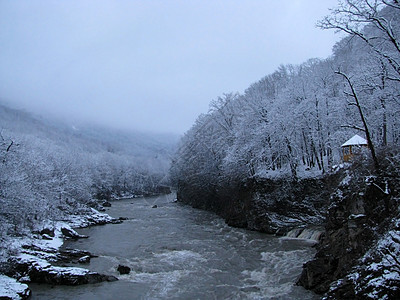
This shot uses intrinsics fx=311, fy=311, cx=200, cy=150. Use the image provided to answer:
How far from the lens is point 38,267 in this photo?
18125 mm

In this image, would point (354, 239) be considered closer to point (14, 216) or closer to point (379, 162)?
point (379, 162)

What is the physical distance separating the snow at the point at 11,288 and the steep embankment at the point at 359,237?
14161 millimetres

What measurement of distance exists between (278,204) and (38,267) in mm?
22513

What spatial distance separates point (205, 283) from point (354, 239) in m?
8.11

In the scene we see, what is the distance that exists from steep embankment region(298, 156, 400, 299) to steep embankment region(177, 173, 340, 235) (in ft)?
24.8

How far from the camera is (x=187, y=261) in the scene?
21.1m

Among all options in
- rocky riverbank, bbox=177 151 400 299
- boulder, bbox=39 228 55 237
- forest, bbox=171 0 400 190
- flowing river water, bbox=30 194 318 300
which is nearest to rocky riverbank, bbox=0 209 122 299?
flowing river water, bbox=30 194 318 300

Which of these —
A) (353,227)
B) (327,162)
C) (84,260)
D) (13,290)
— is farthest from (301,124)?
(13,290)

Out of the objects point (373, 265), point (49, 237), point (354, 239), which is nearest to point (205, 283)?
point (354, 239)

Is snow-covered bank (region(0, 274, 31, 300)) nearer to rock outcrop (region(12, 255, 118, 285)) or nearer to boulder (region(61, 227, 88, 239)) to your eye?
rock outcrop (region(12, 255, 118, 285))

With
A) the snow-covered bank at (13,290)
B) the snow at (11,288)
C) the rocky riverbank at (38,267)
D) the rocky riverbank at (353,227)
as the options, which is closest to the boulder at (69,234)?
the rocky riverbank at (38,267)

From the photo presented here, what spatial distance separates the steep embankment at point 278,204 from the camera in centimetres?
2950

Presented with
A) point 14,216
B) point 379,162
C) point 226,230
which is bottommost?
point 226,230

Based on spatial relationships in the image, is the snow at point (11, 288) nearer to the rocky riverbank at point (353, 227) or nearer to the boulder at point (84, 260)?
the boulder at point (84, 260)
